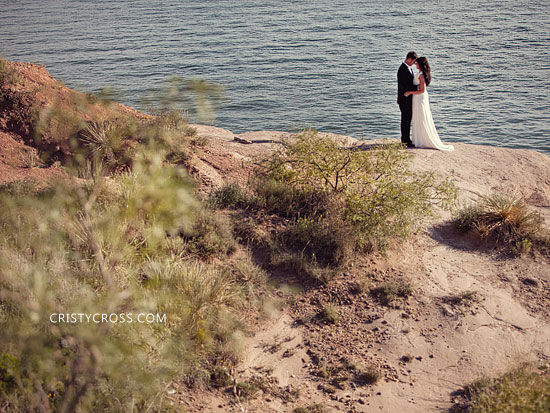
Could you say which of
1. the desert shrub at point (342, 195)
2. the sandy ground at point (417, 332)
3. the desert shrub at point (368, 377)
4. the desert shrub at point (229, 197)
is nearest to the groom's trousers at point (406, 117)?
the desert shrub at point (342, 195)

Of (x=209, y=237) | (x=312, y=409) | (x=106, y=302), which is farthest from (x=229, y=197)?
(x=106, y=302)

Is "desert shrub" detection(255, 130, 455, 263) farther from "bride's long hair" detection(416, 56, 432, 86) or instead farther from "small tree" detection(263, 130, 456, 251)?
"bride's long hair" detection(416, 56, 432, 86)

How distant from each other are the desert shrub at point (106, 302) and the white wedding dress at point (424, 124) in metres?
8.34

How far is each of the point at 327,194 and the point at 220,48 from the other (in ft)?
75.8

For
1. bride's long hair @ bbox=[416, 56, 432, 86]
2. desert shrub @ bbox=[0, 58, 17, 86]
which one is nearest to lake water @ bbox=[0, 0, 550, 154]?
desert shrub @ bbox=[0, 58, 17, 86]

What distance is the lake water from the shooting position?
62.0 feet

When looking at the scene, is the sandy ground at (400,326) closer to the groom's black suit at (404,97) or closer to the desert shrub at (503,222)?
the desert shrub at (503,222)

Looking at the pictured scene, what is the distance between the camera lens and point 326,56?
27.5 m

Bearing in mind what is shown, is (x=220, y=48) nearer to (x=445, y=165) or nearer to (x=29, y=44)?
(x=29, y=44)

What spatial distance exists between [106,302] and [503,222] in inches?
294

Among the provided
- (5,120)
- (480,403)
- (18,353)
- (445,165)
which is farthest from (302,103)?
(18,353)

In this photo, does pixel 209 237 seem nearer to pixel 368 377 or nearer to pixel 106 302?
pixel 368 377

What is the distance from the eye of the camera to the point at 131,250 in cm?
638

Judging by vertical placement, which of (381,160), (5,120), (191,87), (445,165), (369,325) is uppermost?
(191,87)
